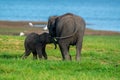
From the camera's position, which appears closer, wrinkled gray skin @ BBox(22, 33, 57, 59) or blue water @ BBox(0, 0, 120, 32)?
wrinkled gray skin @ BBox(22, 33, 57, 59)

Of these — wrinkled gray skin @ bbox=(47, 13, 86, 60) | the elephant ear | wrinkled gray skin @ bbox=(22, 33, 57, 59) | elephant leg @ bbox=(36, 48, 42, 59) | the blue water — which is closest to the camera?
wrinkled gray skin @ bbox=(47, 13, 86, 60)

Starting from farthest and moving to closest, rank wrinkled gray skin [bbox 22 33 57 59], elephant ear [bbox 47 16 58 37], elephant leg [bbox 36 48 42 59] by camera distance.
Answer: wrinkled gray skin [bbox 22 33 57 59] → elephant leg [bbox 36 48 42 59] → elephant ear [bbox 47 16 58 37]

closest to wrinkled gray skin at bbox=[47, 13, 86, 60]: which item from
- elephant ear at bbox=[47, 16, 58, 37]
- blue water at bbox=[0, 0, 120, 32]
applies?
elephant ear at bbox=[47, 16, 58, 37]

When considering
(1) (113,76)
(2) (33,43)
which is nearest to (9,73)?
(1) (113,76)

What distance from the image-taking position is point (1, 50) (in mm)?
19266

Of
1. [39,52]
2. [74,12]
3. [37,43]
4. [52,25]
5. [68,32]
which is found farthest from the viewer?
[74,12]

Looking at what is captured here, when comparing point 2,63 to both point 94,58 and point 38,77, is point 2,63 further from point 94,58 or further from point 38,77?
point 94,58

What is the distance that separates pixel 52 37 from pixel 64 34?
3.07ft

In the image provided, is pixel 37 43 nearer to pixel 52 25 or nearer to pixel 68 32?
pixel 52 25

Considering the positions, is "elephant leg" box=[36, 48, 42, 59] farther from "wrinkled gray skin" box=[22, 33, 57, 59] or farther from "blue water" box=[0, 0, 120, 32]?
"blue water" box=[0, 0, 120, 32]

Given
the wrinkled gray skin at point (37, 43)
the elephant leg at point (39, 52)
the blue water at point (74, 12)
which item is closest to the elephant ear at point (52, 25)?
the wrinkled gray skin at point (37, 43)

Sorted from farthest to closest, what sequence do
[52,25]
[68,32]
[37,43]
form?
[37,43]
[52,25]
[68,32]

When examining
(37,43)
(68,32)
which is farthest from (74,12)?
(68,32)

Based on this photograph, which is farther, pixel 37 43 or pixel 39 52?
pixel 37 43
